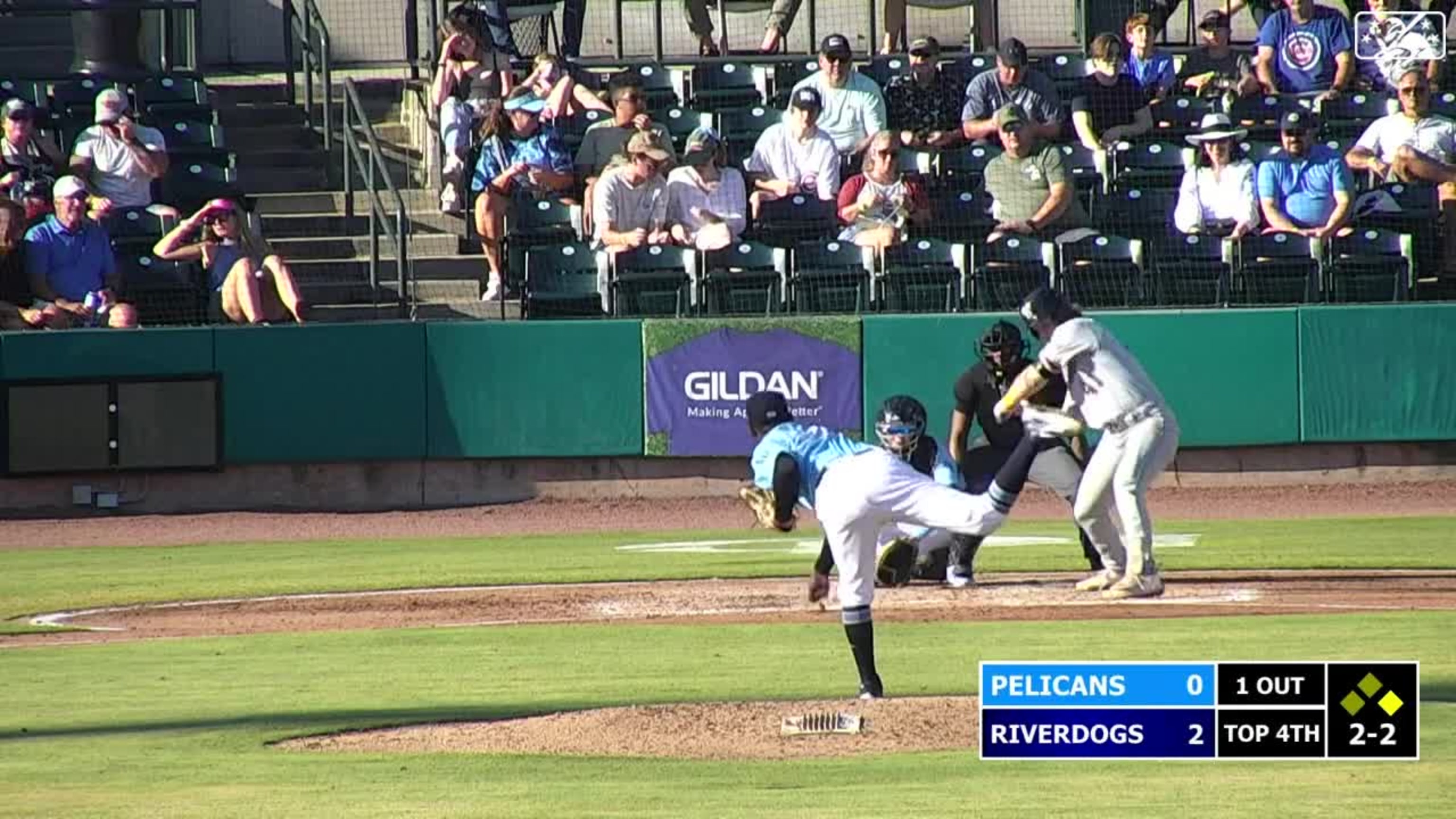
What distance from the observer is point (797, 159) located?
2225 cm

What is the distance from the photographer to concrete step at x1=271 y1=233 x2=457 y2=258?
2366 centimetres

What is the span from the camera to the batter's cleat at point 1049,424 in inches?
470

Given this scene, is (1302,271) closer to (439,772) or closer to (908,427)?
(908,427)

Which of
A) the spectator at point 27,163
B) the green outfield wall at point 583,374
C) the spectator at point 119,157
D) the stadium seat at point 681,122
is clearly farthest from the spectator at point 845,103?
the spectator at point 27,163

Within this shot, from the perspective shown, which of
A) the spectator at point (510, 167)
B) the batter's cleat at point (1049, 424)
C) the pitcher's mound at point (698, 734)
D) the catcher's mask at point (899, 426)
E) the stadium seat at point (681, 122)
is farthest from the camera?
the stadium seat at point (681, 122)

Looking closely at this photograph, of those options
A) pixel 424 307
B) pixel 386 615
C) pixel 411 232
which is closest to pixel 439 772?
pixel 386 615

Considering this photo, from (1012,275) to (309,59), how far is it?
8420mm

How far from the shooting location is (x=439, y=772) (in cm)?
1055

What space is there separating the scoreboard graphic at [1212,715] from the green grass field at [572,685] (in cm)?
11

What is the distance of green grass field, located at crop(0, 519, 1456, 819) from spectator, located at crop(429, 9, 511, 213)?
15.8 feet

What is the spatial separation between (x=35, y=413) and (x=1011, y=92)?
9298mm

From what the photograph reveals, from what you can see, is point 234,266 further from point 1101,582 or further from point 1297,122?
point 1297,122

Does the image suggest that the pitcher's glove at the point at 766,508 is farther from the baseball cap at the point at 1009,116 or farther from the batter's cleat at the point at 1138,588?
the baseball cap at the point at 1009,116

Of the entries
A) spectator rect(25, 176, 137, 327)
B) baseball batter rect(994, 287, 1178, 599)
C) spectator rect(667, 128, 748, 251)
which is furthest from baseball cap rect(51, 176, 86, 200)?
baseball batter rect(994, 287, 1178, 599)
